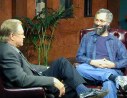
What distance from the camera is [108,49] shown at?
16.6 ft

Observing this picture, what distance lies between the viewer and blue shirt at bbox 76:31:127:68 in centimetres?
501

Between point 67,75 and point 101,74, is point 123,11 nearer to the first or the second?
point 101,74

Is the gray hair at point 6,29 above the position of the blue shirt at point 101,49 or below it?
above

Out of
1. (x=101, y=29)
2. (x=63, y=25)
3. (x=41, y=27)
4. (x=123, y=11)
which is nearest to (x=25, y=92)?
(x=101, y=29)

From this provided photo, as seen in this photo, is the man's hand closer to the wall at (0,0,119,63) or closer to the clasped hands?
the clasped hands

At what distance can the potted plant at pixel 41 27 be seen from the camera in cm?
680

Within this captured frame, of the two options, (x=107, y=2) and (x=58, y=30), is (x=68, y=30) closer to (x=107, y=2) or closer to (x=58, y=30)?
(x=58, y=30)

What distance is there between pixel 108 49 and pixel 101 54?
11cm

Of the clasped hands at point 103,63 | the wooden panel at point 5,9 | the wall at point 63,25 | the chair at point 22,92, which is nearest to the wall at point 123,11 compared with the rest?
the wall at point 63,25

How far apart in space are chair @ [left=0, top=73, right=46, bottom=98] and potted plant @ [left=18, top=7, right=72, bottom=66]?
Answer: 2992 millimetres

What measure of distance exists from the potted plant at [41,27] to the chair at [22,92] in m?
2.99

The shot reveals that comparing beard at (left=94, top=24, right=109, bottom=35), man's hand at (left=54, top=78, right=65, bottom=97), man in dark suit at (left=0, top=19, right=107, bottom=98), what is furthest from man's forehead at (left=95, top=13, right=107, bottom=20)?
man's hand at (left=54, top=78, right=65, bottom=97)

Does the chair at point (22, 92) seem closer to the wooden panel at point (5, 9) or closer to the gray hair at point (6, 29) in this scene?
the gray hair at point (6, 29)

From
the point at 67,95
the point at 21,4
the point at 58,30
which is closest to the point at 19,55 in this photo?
the point at 67,95
